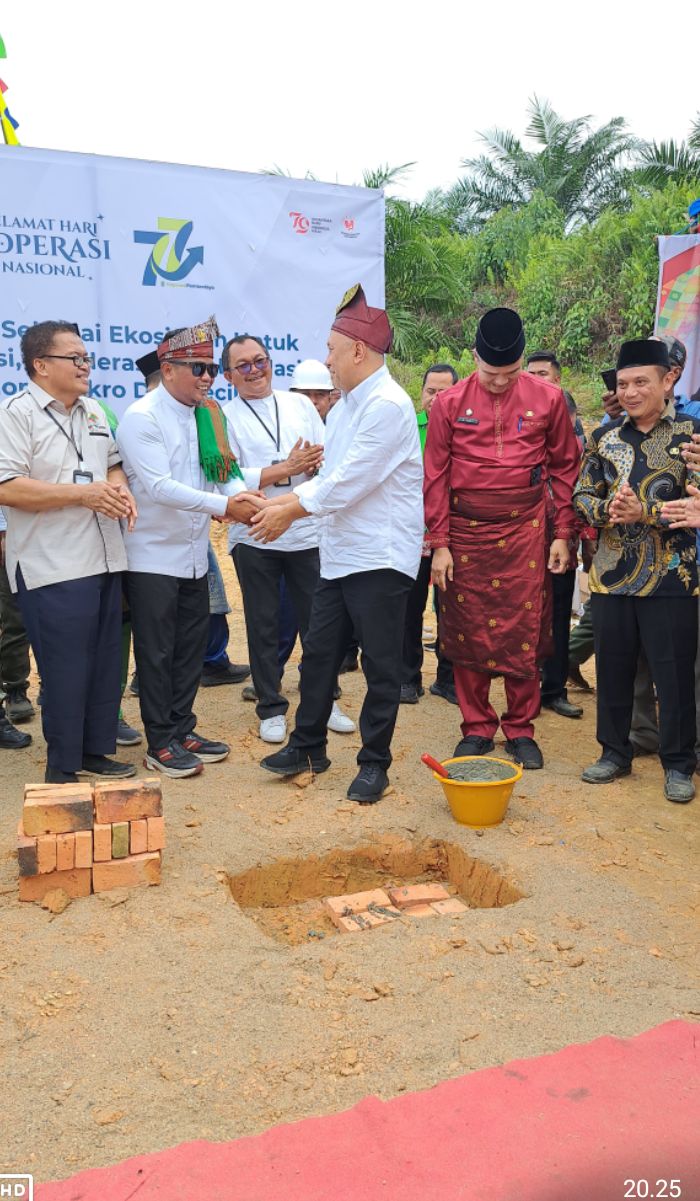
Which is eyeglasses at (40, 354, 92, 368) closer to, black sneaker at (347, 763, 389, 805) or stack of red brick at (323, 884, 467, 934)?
black sneaker at (347, 763, 389, 805)

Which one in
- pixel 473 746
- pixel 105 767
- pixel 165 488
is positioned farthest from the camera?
pixel 473 746

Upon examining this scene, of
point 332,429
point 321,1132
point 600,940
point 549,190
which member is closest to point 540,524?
point 332,429

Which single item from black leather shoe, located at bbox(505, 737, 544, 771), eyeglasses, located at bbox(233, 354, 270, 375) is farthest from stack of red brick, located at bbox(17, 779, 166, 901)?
eyeglasses, located at bbox(233, 354, 270, 375)

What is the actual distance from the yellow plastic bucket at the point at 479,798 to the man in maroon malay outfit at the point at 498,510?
717mm

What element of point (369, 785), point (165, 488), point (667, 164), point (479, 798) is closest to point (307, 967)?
point (479, 798)

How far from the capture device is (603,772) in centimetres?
445

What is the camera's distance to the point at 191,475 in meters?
4.45

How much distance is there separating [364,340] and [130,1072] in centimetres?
277

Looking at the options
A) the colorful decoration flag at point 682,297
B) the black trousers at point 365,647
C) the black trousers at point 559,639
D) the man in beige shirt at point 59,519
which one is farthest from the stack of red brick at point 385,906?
the colorful decoration flag at point 682,297

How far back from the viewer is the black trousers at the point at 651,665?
423 cm

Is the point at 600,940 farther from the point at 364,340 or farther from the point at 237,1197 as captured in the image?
the point at 364,340

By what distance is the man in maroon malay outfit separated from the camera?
4473 mm

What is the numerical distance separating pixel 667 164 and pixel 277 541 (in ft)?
56.8

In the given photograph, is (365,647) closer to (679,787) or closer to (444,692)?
(679,787)
